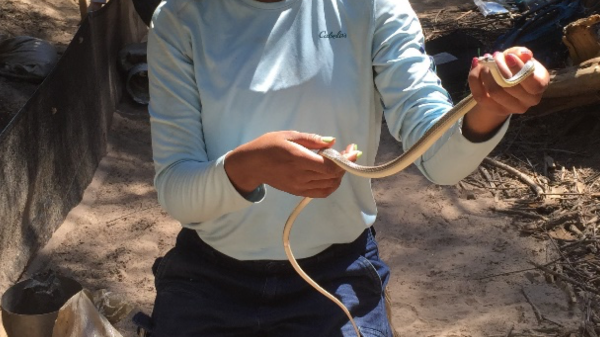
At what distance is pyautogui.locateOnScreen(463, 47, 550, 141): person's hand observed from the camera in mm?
1455

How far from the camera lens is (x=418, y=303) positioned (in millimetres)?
3465

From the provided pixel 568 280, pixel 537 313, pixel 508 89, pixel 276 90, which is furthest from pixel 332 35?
pixel 568 280

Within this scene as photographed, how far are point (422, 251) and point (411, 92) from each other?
6.67 ft

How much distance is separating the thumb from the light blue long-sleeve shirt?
25 cm

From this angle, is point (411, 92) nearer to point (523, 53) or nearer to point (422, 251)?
point (523, 53)

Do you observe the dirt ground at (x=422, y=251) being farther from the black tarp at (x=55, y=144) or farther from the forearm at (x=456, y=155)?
the forearm at (x=456, y=155)

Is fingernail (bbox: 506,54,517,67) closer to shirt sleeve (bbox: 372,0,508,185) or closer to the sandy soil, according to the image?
shirt sleeve (bbox: 372,0,508,185)

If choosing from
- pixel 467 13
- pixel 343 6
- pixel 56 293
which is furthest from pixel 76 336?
pixel 467 13

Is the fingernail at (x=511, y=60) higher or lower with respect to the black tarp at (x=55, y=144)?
higher

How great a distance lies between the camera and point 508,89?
4.86ft

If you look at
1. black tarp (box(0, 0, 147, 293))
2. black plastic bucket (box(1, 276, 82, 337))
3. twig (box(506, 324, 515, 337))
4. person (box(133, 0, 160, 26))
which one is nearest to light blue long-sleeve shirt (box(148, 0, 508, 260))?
black plastic bucket (box(1, 276, 82, 337))

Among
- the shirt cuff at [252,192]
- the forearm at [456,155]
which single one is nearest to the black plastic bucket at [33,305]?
the shirt cuff at [252,192]

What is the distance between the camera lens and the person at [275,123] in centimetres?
196

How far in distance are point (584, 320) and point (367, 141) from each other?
1.64 meters
